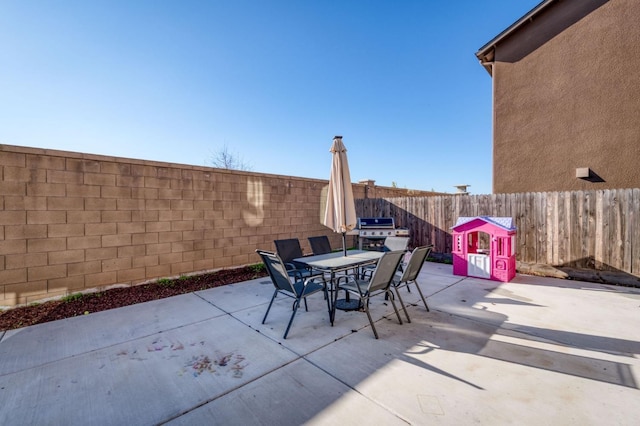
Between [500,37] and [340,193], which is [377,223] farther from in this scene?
[500,37]

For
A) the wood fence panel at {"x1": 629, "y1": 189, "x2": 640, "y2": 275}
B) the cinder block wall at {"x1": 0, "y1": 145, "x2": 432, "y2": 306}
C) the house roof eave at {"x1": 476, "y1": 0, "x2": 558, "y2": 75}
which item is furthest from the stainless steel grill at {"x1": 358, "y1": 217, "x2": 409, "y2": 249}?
the house roof eave at {"x1": 476, "y1": 0, "x2": 558, "y2": 75}

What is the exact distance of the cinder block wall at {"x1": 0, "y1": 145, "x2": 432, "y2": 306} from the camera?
383 centimetres

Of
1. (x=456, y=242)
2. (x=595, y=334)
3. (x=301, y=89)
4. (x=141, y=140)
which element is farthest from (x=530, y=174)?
(x=141, y=140)

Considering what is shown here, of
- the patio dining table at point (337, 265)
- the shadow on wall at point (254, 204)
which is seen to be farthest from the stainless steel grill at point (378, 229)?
the patio dining table at point (337, 265)

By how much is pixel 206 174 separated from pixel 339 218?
11.0ft

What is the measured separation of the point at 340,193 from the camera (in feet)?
13.8

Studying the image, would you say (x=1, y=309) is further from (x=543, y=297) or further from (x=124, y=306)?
(x=543, y=297)

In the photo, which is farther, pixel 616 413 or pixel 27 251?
pixel 27 251

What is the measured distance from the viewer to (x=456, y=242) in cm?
573

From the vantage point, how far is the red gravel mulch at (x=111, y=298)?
3.53m

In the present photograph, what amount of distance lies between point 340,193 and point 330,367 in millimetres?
2539

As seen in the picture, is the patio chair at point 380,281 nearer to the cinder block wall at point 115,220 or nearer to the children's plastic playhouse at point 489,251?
the children's plastic playhouse at point 489,251

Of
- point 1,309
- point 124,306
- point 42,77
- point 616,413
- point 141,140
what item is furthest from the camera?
point 141,140

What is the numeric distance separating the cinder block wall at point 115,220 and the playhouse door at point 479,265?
15.2 ft
